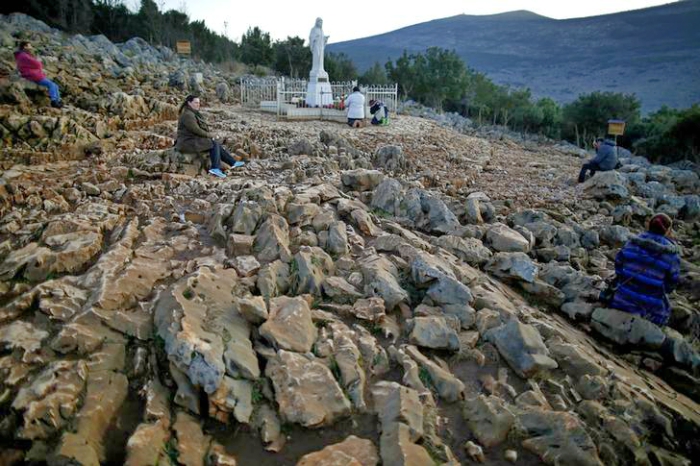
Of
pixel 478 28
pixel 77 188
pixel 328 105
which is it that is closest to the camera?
pixel 77 188

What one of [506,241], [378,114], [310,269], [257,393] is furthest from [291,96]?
[257,393]

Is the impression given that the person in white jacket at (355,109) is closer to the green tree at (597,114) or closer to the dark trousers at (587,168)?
the dark trousers at (587,168)

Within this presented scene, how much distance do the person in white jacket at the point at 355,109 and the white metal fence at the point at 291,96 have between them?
929 millimetres

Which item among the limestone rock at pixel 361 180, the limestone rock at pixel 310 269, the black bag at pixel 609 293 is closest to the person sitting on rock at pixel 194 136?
the limestone rock at pixel 361 180

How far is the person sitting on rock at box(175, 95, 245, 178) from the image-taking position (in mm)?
7617

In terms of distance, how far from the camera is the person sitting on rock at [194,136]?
762 cm

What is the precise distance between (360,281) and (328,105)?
42.3 feet

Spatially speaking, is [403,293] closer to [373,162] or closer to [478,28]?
[373,162]

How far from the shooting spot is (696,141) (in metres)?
19.2

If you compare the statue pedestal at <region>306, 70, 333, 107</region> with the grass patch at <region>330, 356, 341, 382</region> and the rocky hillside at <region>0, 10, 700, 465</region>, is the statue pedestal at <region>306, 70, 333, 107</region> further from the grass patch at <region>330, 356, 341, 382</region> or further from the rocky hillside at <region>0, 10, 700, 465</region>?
the grass patch at <region>330, 356, 341, 382</region>

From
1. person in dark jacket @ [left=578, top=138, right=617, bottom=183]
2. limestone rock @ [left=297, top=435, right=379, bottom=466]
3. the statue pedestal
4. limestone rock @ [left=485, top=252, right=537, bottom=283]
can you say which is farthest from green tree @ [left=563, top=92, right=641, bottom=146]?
limestone rock @ [left=297, top=435, right=379, bottom=466]

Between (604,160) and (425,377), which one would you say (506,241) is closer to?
(425,377)

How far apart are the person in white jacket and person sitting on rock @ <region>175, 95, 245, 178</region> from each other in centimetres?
741

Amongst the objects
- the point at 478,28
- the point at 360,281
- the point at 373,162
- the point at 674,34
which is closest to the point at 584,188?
the point at 373,162
